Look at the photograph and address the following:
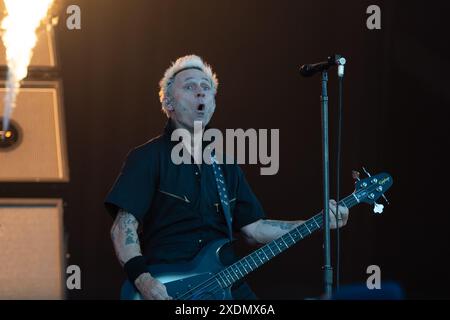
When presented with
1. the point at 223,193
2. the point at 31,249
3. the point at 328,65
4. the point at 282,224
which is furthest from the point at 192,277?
the point at 31,249

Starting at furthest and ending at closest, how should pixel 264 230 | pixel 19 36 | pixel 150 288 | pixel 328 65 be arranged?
pixel 19 36
pixel 264 230
pixel 150 288
pixel 328 65

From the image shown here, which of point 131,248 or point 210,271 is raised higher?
point 131,248

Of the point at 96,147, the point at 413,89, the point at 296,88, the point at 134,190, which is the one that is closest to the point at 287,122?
the point at 296,88

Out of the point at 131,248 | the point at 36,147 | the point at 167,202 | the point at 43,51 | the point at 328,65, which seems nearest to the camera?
the point at 328,65

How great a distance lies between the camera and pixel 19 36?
188 inches

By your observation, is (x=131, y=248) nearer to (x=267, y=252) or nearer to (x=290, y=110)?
(x=267, y=252)

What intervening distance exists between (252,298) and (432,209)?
1629 millimetres

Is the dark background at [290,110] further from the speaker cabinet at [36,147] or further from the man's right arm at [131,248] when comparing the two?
the man's right arm at [131,248]

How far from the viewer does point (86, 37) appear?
4.94 meters

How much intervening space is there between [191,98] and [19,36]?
124cm

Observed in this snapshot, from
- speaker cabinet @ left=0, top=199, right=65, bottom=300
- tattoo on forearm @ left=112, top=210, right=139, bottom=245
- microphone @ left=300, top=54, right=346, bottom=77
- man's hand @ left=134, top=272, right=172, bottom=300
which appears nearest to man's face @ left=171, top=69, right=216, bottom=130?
tattoo on forearm @ left=112, top=210, right=139, bottom=245

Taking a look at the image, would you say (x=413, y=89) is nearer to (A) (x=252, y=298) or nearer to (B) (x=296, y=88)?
(B) (x=296, y=88)

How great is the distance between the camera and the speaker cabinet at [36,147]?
499 centimetres

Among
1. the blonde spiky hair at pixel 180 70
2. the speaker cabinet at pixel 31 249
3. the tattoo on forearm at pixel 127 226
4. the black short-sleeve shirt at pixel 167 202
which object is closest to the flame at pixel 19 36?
the speaker cabinet at pixel 31 249
